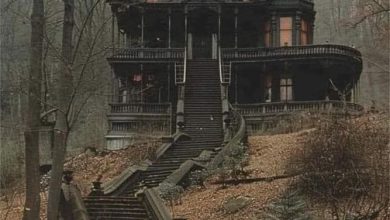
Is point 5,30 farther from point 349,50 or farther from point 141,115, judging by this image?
point 349,50

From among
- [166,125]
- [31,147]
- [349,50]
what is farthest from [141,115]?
[31,147]

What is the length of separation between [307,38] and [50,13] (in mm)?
32640

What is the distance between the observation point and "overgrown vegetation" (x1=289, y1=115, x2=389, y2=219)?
581 inches

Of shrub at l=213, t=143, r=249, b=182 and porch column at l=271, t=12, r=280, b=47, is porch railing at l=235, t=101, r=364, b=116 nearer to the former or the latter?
porch column at l=271, t=12, r=280, b=47

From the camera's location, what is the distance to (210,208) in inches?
743

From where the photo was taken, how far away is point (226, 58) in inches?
1725

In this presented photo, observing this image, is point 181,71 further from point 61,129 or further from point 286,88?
point 61,129

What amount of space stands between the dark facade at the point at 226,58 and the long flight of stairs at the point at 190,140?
84 centimetres

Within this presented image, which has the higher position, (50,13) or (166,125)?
(50,13)

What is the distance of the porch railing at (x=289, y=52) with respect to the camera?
138ft

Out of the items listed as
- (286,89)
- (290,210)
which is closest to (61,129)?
(290,210)

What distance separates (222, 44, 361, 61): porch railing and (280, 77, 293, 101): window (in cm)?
215

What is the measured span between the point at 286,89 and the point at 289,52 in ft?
9.22

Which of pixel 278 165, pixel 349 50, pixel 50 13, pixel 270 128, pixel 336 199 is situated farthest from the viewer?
pixel 349 50
